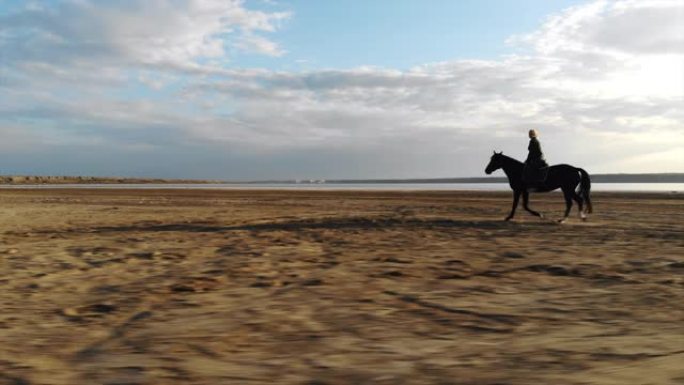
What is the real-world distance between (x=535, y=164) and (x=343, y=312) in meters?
11.4

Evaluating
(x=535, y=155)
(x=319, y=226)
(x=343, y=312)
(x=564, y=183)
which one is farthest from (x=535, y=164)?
(x=343, y=312)

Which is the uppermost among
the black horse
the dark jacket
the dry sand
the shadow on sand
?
the dark jacket

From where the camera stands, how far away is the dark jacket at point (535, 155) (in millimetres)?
14133

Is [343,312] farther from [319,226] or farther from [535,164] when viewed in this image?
[535,164]

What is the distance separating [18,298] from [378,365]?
436cm

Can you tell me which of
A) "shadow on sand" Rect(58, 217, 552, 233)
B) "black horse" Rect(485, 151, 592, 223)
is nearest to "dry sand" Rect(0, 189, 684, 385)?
"shadow on sand" Rect(58, 217, 552, 233)

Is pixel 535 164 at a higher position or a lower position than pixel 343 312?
higher

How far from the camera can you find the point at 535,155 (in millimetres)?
14211

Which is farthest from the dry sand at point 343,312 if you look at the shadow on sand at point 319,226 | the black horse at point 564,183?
the black horse at point 564,183

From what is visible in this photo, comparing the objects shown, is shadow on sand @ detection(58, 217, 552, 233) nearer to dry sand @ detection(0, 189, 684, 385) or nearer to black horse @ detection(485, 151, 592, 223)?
black horse @ detection(485, 151, 592, 223)

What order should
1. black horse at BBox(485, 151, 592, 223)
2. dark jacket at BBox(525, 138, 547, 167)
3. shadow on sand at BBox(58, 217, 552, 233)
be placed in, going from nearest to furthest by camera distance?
shadow on sand at BBox(58, 217, 552, 233) < dark jacket at BBox(525, 138, 547, 167) < black horse at BBox(485, 151, 592, 223)

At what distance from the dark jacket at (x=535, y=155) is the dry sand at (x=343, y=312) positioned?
4975 millimetres

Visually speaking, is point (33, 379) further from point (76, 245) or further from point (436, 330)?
point (76, 245)

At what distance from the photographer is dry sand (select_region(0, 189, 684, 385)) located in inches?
128
